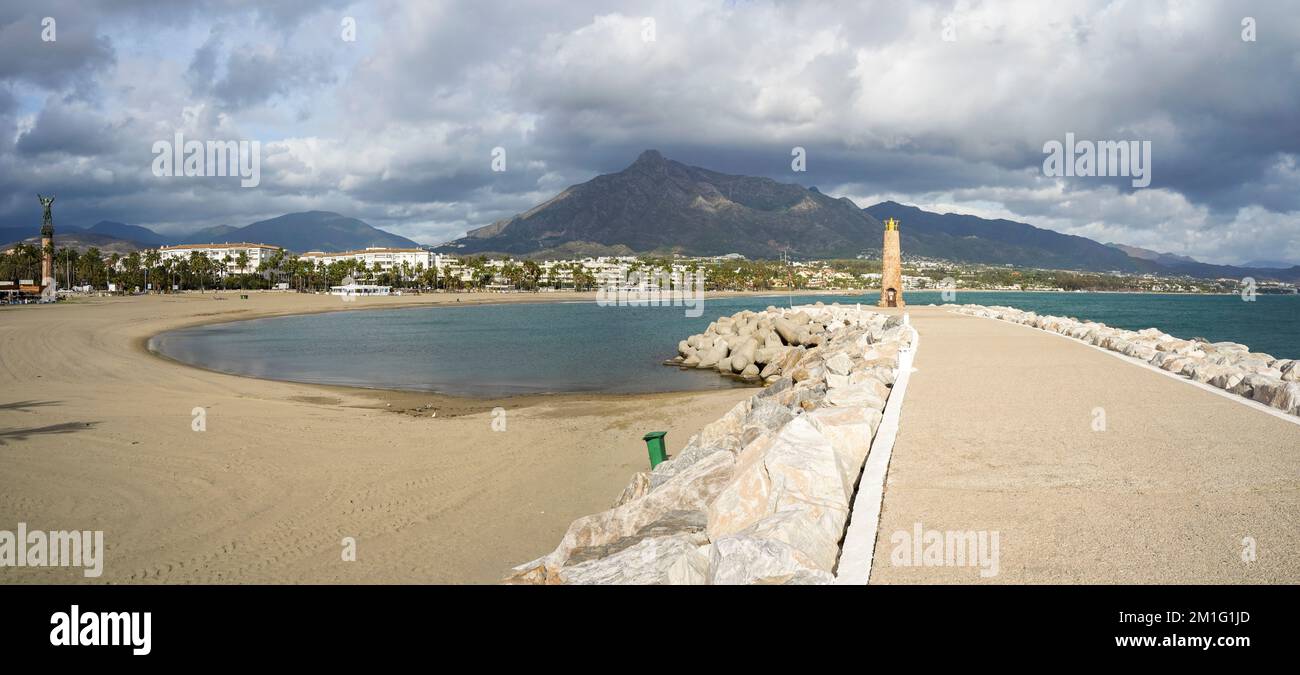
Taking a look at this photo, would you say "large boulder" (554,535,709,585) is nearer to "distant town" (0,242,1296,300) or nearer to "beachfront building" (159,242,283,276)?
"distant town" (0,242,1296,300)

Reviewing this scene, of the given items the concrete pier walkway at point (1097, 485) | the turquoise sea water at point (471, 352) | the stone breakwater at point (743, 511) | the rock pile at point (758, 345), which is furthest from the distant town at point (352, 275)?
the concrete pier walkway at point (1097, 485)

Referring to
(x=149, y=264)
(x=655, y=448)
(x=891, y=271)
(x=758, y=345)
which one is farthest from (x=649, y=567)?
(x=149, y=264)

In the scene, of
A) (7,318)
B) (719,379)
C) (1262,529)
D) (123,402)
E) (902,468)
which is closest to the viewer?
(1262,529)

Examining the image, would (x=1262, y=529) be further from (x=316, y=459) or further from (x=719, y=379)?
(x=719, y=379)

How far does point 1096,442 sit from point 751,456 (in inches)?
135

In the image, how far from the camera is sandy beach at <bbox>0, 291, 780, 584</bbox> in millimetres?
7410

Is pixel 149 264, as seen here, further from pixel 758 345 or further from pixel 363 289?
pixel 758 345

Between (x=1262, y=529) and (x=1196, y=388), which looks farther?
(x=1196, y=388)

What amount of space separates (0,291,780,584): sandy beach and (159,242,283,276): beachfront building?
135115 mm

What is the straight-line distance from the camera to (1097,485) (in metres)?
5.46

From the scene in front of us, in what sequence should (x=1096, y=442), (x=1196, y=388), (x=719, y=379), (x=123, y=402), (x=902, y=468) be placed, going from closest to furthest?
(x=902, y=468), (x=1096, y=442), (x=1196, y=388), (x=123, y=402), (x=719, y=379)
